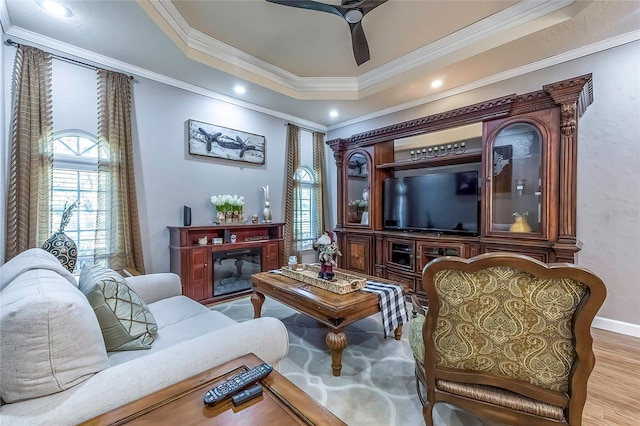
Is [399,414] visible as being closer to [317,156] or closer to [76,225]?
[76,225]

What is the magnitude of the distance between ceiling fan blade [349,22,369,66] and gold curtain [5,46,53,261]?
3011mm

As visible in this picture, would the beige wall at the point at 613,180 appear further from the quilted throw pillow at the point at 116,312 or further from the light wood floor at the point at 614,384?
the quilted throw pillow at the point at 116,312

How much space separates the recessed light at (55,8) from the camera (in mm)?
2268

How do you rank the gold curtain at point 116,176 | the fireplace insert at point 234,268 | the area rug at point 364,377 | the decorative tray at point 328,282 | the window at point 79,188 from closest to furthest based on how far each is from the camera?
the area rug at point 364,377 < the decorative tray at point 328,282 < the window at point 79,188 < the gold curtain at point 116,176 < the fireplace insert at point 234,268

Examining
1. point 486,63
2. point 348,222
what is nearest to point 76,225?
point 348,222

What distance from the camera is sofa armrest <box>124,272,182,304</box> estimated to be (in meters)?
2.25

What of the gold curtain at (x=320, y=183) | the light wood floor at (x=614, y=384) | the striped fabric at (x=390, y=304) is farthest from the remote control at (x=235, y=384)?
the gold curtain at (x=320, y=183)

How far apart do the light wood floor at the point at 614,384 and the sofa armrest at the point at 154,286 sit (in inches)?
119

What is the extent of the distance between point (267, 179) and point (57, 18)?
113 inches

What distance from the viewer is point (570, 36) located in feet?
8.80

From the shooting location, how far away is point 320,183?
5309mm

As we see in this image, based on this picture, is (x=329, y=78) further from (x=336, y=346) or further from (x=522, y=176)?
(x=336, y=346)

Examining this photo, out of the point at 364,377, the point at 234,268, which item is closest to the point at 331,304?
the point at 364,377

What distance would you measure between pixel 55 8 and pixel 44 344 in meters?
2.95
